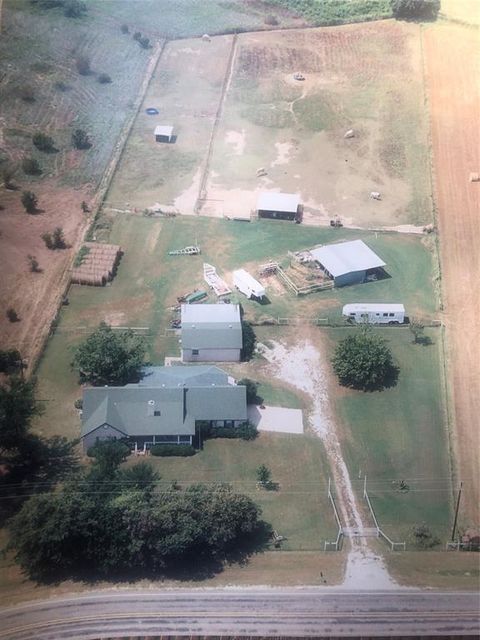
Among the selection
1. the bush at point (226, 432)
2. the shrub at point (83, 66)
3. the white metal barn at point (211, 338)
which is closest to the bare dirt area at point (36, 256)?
the white metal barn at point (211, 338)

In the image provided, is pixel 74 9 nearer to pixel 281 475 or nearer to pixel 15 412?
pixel 15 412

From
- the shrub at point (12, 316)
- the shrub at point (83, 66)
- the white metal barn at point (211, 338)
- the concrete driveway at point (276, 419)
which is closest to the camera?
the concrete driveway at point (276, 419)

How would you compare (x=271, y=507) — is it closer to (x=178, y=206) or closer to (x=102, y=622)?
(x=102, y=622)

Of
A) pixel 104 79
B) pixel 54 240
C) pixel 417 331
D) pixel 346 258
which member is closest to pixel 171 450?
pixel 417 331

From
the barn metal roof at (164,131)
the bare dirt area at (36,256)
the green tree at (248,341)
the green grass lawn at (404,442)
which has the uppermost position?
the green grass lawn at (404,442)

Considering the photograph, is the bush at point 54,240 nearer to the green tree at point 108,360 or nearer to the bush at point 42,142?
the bush at point 42,142

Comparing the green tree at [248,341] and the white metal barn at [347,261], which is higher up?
the white metal barn at [347,261]
